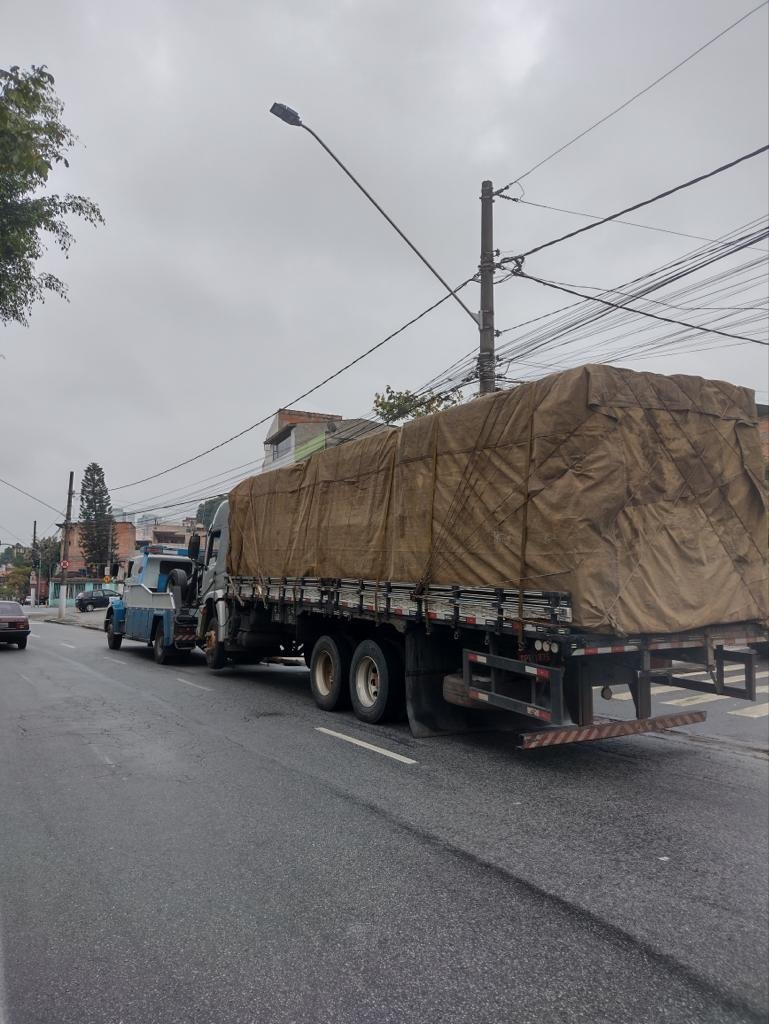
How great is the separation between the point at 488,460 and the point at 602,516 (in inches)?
56.1

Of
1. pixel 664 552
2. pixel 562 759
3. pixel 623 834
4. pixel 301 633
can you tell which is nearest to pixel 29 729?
pixel 301 633

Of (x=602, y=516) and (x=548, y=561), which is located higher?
(x=602, y=516)

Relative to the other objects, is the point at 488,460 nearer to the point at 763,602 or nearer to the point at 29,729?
the point at 763,602

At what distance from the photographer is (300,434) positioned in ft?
130

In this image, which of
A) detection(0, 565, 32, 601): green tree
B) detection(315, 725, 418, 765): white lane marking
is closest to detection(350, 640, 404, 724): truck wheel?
detection(315, 725, 418, 765): white lane marking

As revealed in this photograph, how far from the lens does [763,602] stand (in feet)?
22.1

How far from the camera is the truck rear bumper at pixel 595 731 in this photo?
6.04 metres

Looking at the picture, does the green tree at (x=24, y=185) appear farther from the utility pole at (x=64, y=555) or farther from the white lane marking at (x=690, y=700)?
the utility pole at (x=64, y=555)

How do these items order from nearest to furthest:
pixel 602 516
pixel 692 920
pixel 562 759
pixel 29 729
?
pixel 692 920 < pixel 602 516 < pixel 562 759 < pixel 29 729

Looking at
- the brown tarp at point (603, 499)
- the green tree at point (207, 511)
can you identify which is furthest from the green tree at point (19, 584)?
the brown tarp at point (603, 499)

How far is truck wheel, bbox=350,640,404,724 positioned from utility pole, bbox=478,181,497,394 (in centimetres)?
498

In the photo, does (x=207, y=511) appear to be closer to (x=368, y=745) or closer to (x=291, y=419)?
(x=368, y=745)

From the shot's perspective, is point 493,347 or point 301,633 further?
point 493,347

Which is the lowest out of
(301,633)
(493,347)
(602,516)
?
(301,633)
